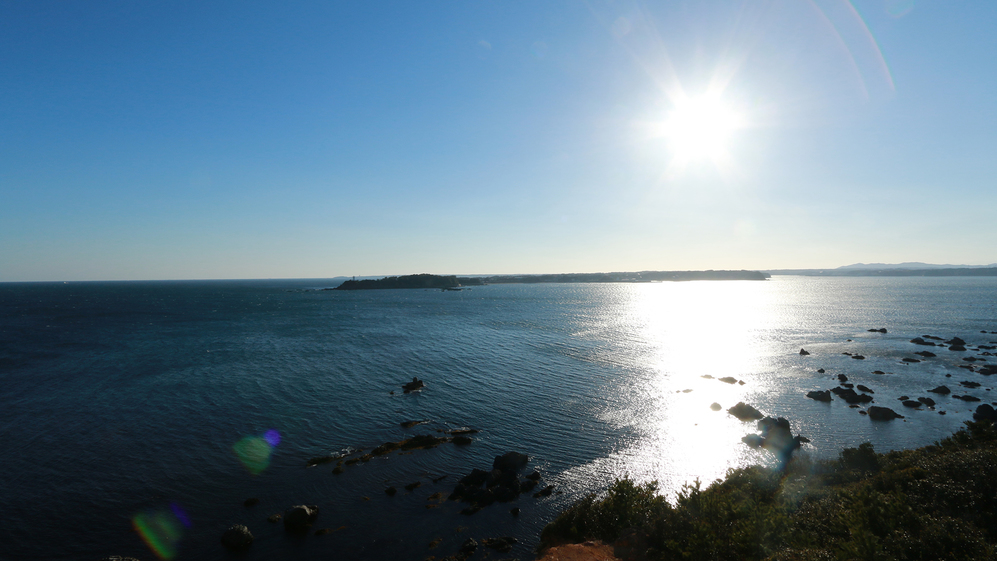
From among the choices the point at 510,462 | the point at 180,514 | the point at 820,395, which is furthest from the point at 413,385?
the point at 820,395

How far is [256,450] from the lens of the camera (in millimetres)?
28672

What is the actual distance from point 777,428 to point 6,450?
5444 cm

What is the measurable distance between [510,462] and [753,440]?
1861 centimetres

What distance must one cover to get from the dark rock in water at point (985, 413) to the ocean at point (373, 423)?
1.99m

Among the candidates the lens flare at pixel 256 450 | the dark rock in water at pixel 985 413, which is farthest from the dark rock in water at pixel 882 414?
the lens flare at pixel 256 450

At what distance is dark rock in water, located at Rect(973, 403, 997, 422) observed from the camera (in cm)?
3395

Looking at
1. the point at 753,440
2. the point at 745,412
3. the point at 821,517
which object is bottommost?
the point at 753,440

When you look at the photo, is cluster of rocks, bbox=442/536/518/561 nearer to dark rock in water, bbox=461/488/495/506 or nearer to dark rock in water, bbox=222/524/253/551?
dark rock in water, bbox=461/488/495/506

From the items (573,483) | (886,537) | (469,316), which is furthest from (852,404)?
(469,316)

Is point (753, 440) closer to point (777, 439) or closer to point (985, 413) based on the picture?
point (777, 439)

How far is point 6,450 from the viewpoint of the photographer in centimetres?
2842

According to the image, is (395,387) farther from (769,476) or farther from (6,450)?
(769,476)

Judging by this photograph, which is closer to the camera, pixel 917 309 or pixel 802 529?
pixel 802 529

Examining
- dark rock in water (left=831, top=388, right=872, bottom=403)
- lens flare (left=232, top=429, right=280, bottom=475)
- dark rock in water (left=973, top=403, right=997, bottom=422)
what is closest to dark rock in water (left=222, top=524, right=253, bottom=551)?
lens flare (left=232, top=429, right=280, bottom=475)
